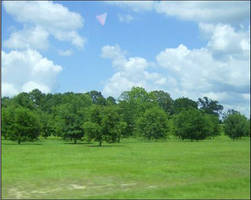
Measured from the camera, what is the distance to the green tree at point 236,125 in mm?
84312

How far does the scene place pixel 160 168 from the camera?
73.0 feet

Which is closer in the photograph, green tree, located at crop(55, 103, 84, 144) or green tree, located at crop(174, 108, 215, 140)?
green tree, located at crop(55, 103, 84, 144)

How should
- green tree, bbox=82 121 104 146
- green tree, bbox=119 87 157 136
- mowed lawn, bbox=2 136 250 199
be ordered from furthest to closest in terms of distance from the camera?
green tree, bbox=119 87 157 136
green tree, bbox=82 121 104 146
mowed lawn, bbox=2 136 250 199

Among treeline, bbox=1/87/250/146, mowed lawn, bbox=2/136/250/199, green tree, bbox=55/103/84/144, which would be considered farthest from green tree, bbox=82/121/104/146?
mowed lawn, bbox=2/136/250/199

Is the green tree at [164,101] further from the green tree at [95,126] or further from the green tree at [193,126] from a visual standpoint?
the green tree at [95,126]

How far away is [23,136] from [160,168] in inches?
1824

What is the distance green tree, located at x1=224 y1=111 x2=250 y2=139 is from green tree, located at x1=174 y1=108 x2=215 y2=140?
13.2 feet

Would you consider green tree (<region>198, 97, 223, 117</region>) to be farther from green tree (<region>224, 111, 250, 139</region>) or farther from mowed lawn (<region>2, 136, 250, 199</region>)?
mowed lawn (<region>2, 136, 250, 199</region>)

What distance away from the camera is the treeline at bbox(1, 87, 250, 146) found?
54.5m

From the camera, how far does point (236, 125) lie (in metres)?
84.9

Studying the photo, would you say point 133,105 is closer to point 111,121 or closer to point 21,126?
point 21,126

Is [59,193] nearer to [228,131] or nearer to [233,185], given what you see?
[233,185]

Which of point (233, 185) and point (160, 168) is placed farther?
point (160, 168)

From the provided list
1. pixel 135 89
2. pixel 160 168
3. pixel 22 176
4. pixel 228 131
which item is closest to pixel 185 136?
pixel 228 131
